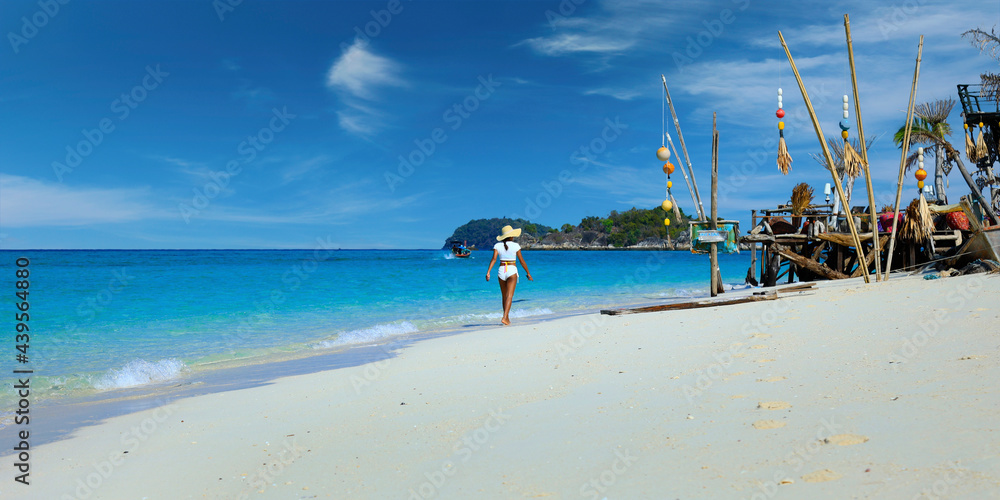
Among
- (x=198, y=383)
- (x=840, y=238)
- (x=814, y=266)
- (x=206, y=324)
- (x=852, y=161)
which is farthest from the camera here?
(x=814, y=266)

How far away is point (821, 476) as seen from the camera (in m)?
2.89

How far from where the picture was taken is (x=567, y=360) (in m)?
6.93

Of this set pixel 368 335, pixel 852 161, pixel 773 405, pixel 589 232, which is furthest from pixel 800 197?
pixel 589 232

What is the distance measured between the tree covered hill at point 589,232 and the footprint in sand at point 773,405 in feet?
441

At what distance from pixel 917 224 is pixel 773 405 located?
55.8 feet

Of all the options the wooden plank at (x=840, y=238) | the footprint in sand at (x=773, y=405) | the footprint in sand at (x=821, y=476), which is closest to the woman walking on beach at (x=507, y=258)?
the footprint in sand at (x=773, y=405)

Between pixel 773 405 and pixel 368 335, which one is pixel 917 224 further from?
pixel 773 405

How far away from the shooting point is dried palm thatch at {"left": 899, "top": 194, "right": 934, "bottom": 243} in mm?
16438

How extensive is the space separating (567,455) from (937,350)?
386cm

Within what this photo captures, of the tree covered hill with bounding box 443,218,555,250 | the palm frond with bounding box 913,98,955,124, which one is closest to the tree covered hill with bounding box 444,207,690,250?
the tree covered hill with bounding box 443,218,555,250

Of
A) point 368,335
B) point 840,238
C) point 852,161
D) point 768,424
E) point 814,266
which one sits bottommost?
point 368,335

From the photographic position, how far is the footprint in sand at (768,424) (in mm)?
3656

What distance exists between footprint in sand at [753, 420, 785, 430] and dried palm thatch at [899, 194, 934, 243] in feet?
52.6

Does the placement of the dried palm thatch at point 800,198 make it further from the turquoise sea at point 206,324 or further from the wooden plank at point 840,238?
the turquoise sea at point 206,324
